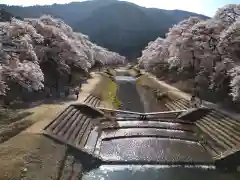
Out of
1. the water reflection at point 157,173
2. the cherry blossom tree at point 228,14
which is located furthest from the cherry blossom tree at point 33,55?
the cherry blossom tree at point 228,14

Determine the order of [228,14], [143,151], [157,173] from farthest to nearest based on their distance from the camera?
[228,14], [143,151], [157,173]

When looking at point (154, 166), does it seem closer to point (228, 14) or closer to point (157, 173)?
point (157, 173)

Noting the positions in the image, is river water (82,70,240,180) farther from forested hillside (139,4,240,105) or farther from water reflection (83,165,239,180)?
forested hillside (139,4,240,105)

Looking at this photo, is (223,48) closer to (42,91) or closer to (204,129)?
(204,129)

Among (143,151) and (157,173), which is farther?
(143,151)

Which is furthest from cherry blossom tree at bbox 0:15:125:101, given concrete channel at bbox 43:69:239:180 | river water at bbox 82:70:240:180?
river water at bbox 82:70:240:180

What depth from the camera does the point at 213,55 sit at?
39.8m

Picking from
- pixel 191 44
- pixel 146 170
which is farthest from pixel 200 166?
pixel 191 44

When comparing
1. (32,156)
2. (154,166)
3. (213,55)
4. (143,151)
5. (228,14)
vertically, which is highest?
(228,14)

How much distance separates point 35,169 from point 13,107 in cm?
1468

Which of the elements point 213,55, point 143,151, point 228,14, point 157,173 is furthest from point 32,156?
point 228,14

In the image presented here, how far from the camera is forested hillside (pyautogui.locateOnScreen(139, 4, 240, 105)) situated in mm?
32400

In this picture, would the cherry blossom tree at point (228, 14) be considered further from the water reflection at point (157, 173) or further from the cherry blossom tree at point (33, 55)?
the water reflection at point (157, 173)

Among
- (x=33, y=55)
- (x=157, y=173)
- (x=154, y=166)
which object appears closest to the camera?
(x=157, y=173)
